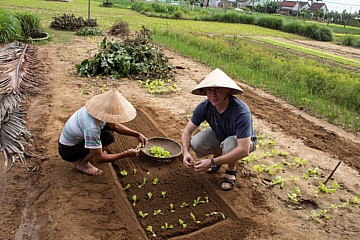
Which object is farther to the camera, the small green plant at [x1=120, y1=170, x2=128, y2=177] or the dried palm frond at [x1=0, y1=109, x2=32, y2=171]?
the dried palm frond at [x1=0, y1=109, x2=32, y2=171]

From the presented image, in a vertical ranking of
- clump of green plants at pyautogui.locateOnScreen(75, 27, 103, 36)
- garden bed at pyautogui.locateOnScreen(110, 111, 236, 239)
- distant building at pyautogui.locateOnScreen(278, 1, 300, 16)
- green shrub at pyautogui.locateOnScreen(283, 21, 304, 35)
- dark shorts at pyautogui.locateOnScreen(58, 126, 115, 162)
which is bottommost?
garden bed at pyautogui.locateOnScreen(110, 111, 236, 239)

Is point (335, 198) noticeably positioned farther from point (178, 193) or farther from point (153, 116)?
point (153, 116)

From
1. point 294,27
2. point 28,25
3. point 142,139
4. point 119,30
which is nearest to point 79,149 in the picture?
point 142,139

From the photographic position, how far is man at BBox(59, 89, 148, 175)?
9.48 feet

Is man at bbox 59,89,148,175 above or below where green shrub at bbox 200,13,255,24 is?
below

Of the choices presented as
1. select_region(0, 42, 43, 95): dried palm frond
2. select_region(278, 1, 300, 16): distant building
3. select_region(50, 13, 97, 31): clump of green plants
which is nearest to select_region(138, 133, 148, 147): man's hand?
select_region(0, 42, 43, 95): dried palm frond

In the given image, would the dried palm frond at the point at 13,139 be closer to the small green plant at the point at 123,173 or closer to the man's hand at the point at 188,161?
the small green plant at the point at 123,173

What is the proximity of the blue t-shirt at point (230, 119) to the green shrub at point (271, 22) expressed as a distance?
2457 centimetres

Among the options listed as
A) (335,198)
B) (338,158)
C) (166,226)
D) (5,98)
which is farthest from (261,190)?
(5,98)

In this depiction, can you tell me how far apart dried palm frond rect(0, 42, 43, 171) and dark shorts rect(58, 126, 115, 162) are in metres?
0.65

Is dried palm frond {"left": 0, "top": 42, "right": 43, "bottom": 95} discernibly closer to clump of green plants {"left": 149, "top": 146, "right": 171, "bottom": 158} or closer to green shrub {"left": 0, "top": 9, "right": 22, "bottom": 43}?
green shrub {"left": 0, "top": 9, "right": 22, "bottom": 43}

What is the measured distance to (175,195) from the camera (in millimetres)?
3229

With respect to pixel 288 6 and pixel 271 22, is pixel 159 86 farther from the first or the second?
pixel 288 6

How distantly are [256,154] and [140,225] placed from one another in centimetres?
196
